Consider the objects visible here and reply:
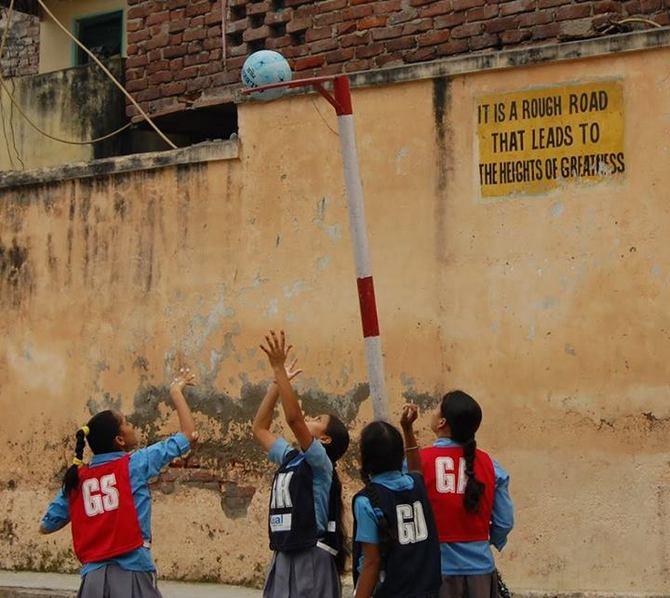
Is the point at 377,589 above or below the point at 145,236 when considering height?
below

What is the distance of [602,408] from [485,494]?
123 inches

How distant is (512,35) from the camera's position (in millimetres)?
10773

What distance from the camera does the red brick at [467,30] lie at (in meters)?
10.9

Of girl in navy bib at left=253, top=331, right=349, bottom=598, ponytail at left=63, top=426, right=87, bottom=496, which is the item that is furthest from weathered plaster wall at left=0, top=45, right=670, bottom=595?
ponytail at left=63, top=426, right=87, bottom=496

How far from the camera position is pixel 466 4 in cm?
1099

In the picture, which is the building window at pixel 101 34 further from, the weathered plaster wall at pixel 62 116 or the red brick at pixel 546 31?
the red brick at pixel 546 31

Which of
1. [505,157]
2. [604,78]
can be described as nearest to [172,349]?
[505,157]

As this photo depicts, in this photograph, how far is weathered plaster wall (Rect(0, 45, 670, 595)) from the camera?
29.8 ft

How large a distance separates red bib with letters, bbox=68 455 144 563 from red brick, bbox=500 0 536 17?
564 cm

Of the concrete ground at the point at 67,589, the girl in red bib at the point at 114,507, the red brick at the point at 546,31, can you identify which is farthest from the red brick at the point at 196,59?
the girl in red bib at the point at 114,507

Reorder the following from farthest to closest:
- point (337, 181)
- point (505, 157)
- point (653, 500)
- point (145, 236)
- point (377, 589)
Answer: point (145, 236) → point (337, 181) → point (505, 157) → point (653, 500) → point (377, 589)

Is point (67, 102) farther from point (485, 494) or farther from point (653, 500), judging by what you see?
point (485, 494)

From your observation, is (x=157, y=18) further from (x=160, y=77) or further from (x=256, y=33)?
Answer: (x=256, y=33)

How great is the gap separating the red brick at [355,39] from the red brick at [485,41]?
1.01 meters
